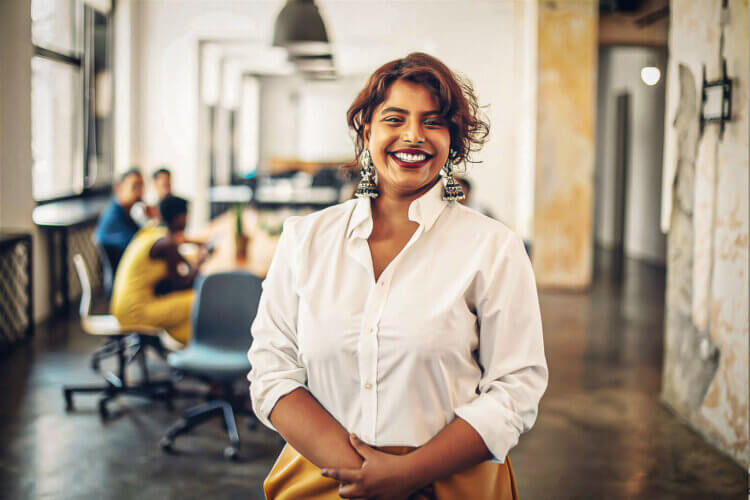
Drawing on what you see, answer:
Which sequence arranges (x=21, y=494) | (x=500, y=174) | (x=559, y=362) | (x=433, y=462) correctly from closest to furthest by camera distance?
(x=433, y=462), (x=21, y=494), (x=559, y=362), (x=500, y=174)

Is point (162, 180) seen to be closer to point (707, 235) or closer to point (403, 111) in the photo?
point (707, 235)

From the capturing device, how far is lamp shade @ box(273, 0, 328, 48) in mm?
4992

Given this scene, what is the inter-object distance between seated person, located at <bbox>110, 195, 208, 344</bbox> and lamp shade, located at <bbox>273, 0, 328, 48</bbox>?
148 cm

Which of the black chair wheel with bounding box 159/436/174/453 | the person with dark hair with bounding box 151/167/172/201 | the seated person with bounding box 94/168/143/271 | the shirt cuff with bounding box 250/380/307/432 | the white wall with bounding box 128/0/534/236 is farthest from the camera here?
the white wall with bounding box 128/0/534/236

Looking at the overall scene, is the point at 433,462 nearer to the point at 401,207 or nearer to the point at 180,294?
the point at 401,207

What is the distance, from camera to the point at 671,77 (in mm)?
4297

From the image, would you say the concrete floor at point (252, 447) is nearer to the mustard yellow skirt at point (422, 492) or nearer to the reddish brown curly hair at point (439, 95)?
the mustard yellow skirt at point (422, 492)

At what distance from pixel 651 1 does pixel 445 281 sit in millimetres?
7381

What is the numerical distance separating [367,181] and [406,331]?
1.18 ft

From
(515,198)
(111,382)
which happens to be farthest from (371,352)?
(515,198)

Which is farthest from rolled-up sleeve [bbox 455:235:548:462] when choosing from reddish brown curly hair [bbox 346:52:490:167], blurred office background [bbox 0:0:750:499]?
blurred office background [bbox 0:0:750:499]

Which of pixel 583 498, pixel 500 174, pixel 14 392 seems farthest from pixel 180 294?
pixel 500 174

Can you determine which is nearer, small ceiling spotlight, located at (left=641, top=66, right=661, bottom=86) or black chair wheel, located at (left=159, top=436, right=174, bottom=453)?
black chair wheel, located at (left=159, top=436, right=174, bottom=453)

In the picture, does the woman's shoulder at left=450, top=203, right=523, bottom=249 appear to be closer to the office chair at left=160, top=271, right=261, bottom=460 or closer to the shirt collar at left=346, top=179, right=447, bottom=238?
the shirt collar at left=346, top=179, right=447, bottom=238
